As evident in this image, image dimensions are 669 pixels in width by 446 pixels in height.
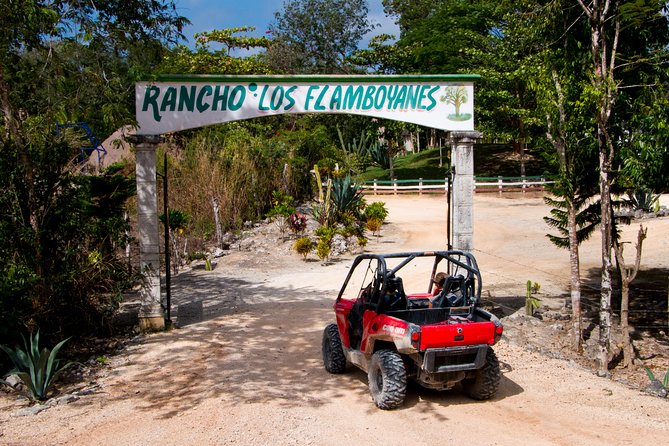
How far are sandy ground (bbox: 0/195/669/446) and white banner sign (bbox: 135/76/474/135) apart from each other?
3490mm

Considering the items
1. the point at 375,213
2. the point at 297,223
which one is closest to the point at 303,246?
the point at 297,223

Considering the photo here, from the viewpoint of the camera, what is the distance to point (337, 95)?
10586 millimetres

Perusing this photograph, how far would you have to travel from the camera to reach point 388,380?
6605 millimetres

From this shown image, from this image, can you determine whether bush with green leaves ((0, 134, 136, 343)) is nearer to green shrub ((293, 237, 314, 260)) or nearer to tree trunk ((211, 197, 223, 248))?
green shrub ((293, 237, 314, 260))

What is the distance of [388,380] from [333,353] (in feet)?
5.12

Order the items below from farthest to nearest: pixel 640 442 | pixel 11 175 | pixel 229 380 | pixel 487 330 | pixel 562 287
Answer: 1. pixel 562 287
2. pixel 11 175
3. pixel 229 380
4. pixel 487 330
5. pixel 640 442

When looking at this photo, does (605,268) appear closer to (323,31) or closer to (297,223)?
(297,223)

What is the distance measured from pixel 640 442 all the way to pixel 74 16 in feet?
32.5

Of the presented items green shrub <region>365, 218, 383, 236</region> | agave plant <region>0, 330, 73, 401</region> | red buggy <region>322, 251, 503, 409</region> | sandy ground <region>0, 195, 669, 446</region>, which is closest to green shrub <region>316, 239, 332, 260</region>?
green shrub <region>365, 218, 383, 236</region>

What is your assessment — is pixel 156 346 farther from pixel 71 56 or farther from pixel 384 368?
pixel 71 56

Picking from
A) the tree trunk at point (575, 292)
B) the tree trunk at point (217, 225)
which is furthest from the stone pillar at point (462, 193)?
the tree trunk at point (217, 225)

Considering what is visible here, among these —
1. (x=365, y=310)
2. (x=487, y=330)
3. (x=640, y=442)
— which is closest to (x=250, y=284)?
(x=365, y=310)

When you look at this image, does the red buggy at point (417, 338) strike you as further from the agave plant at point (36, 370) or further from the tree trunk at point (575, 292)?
the tree trunk at point (575, 292)

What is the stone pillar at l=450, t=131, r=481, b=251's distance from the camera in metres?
10.9
